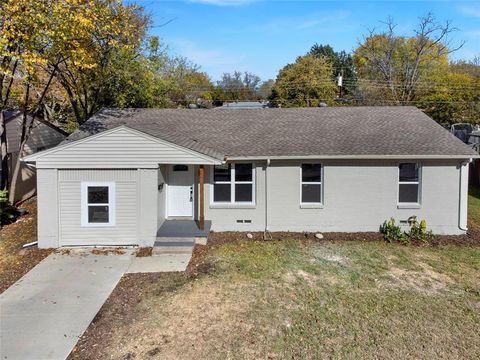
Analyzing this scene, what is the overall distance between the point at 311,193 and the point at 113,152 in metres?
6.68

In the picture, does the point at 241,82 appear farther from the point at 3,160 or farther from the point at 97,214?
the point at 97,214

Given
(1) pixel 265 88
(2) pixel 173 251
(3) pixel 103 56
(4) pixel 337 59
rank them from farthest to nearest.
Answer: (1) pixel 265 88
(4) pixel 337 59
(3) pixel 103 56
(2) pixel 173 251

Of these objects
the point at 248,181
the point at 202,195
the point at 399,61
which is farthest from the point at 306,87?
the point at 202,195

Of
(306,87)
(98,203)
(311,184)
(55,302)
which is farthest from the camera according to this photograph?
(306,87)

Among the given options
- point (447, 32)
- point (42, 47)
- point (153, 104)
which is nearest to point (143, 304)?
point (42, 47)

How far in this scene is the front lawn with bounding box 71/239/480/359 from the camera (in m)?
6.39

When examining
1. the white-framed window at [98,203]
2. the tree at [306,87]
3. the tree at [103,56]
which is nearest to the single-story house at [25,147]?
the tree at [103,56]

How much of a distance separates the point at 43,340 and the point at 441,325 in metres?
7.01

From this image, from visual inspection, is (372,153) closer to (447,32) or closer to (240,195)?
(240,195)

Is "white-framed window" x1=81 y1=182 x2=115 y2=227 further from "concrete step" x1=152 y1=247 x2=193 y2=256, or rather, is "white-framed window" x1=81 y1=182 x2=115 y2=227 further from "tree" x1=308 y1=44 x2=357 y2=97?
"tree" x1=308 y1=44 x2=357 y2=97

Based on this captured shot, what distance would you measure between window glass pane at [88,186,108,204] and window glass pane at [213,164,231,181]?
3675mm

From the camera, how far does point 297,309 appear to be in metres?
7.77

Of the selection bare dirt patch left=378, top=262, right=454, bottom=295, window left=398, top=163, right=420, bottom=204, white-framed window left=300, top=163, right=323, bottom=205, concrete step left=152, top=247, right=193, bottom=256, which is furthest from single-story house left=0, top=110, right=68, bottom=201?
window left=398, top=163, right=420, bottom=204

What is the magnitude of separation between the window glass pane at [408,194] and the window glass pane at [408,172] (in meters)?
0.25
